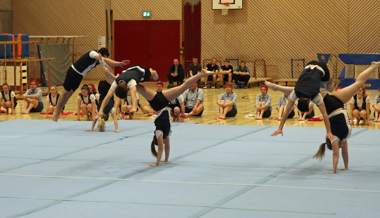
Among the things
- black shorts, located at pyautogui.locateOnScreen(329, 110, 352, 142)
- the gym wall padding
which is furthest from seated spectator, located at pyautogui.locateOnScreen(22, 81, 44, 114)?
black shorts, located at pyautogui.locateOnScreen(329, 110, 352, 142)

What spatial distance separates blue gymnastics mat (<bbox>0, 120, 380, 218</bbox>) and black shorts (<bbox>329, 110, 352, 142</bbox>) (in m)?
0.56

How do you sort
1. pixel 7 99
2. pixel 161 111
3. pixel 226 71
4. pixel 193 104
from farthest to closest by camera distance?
pixel 226 71 → pixel 7 99 → pixel 193 104 → pixel 161 111

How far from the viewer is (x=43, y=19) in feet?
84.0

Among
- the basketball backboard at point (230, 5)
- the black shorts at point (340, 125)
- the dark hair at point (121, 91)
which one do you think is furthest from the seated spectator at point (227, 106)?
the basketball backboard at point (230, 5)

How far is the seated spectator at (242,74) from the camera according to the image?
22031mm

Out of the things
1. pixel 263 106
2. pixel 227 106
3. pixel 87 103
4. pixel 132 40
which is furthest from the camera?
pixel 132 40

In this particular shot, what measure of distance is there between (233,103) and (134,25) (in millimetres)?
11816

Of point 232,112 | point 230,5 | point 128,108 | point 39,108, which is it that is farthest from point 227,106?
point 230,5

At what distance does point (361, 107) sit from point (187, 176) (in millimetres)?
6668

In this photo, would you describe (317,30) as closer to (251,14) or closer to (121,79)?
(251,14)

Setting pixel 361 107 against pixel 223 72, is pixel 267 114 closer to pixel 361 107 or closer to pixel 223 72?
pixel 361 107

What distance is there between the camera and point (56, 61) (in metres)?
23.7

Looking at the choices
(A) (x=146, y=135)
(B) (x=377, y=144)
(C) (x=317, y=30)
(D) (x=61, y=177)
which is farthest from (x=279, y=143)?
(C) (x=317, y=30)

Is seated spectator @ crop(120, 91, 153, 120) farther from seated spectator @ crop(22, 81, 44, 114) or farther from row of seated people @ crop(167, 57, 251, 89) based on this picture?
row of seated people @ crop(167, 57, 251, 89)
